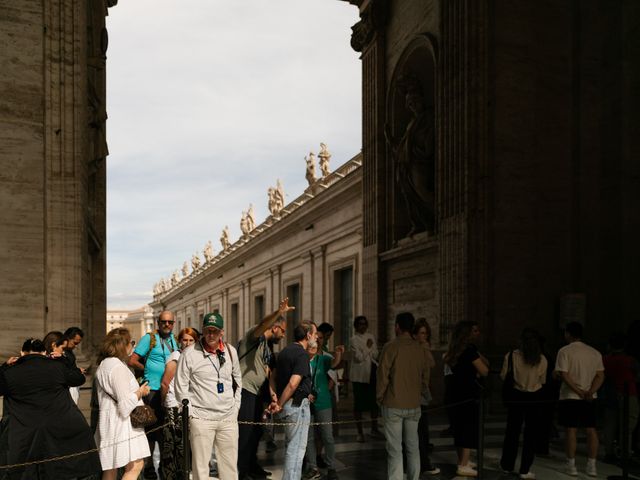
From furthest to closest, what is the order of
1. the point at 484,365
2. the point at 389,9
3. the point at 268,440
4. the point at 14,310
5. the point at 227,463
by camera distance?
the point at 389,9 → the point at 268,440 → the point at 14,310 → the point at 484,365 → the point at 227,463

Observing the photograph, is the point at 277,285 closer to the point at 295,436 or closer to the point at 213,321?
the point at 295,436

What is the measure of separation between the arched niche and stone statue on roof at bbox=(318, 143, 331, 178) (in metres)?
12.6

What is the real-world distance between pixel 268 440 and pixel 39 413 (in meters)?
3.98

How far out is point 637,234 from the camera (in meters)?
13.5

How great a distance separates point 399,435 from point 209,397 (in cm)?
203

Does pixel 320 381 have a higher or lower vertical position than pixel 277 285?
lower

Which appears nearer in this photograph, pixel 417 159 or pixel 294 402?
pixel 294 402

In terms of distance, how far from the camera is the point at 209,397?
6.07 meters

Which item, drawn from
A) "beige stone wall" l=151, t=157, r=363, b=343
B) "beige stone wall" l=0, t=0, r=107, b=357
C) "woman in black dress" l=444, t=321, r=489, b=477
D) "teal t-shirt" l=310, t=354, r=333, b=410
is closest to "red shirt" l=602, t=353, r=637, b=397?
"woman in black dress" l=444, t=321, r=489, b=477

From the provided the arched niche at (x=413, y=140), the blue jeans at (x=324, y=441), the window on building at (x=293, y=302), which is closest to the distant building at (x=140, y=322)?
the window on building at (x=293, y=302)

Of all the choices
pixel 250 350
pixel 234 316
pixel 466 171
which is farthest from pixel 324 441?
Result: pixel 234 316

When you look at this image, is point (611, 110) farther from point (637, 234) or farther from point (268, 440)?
point (268, 440)

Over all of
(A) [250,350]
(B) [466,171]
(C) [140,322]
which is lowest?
(C) [140,322]

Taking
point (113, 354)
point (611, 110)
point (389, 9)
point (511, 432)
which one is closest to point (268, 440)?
point (511, 432)
